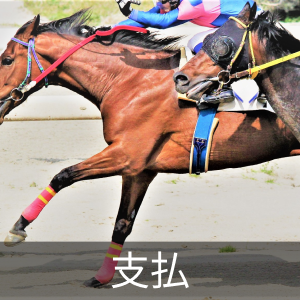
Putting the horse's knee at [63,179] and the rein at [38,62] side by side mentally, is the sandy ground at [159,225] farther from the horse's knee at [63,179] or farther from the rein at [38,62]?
the rein at [38,62]

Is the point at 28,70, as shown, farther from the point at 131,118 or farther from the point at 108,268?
the point at 108,268

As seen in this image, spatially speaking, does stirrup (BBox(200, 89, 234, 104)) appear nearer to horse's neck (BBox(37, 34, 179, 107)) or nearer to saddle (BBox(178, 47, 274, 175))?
saddle (BBox(178, 47, 274, 175))

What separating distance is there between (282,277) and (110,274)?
1328 millimetres

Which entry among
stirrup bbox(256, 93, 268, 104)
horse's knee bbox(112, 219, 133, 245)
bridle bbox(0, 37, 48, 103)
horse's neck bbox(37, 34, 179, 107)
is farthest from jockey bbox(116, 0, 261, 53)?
horse's knee bbox(112, 219, 133, 245)

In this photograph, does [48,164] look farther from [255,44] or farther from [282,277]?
[255,44]

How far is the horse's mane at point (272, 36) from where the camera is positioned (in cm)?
362

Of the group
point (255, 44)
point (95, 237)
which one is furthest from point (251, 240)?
point (255, 44)

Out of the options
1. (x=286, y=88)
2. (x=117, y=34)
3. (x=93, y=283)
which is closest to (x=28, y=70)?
(x=117, y=34)

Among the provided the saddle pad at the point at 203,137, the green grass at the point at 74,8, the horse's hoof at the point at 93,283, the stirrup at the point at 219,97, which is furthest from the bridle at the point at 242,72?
the green grass at the point at 74,8

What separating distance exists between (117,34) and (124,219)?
1365 mm

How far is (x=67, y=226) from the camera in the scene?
19.4 ft

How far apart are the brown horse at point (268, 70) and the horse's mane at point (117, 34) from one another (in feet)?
2.85

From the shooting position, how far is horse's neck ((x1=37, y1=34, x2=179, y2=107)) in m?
4.36

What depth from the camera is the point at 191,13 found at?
13.7 feet
